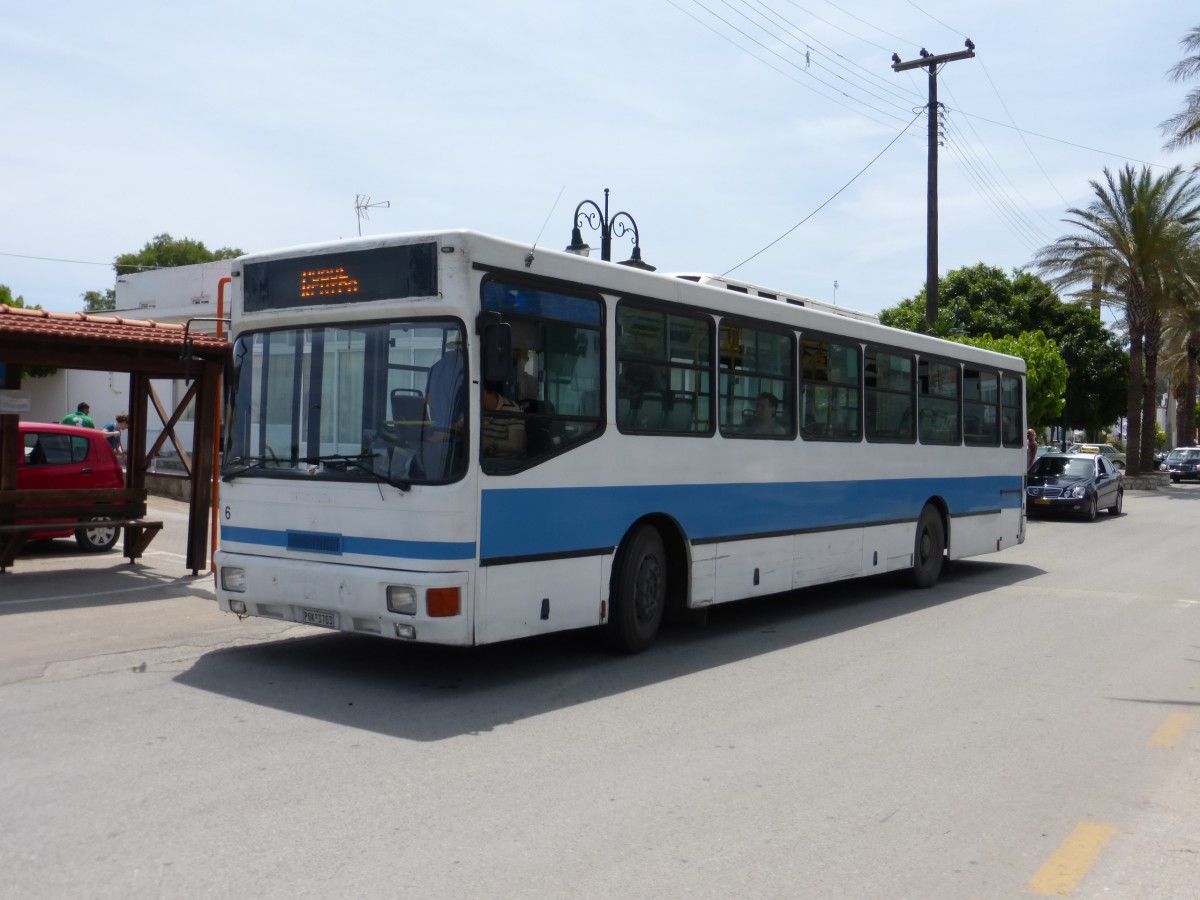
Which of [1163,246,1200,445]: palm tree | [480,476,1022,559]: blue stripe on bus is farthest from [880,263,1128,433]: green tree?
[480,476,1022,559]: blue stripe on bus

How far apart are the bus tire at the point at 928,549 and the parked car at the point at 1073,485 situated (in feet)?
41.2

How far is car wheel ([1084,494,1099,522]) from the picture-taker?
1005 inches

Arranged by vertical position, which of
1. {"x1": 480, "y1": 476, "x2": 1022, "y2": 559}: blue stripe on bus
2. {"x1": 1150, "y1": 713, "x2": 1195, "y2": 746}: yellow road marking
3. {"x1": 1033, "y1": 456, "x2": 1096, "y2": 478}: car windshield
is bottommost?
{"x1": 1150, "y1": 713, "x2": 1195, "y2": 746}: yellow road marking

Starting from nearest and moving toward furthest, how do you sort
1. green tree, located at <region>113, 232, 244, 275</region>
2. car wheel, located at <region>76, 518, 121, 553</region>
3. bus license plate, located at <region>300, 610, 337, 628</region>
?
bus license plate, located at <region>300, 610, 337, 628</region>
car wheel, located at <region>76, 518, 121, 553</region>
green tree, located at <region>113, 232, 244, 275</region>

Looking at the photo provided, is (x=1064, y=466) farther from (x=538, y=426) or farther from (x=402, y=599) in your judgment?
(x=402, y=599)

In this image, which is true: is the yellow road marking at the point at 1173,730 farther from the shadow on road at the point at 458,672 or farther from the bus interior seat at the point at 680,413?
the bus interior seat at the point at 680,413

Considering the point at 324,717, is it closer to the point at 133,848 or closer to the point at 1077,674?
the point at 133,848

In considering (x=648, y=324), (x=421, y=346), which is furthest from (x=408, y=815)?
(x=648, y=324)

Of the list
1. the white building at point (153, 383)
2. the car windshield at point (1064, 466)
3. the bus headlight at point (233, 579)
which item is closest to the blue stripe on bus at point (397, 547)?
the bus headlight at point (233, 579)

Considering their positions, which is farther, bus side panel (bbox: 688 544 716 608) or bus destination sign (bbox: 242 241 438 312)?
bus side panel (bbox: 688 544 716 608)

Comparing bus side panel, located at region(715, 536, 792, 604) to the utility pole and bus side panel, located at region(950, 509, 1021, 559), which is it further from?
the utility pole

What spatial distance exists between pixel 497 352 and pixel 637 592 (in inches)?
103

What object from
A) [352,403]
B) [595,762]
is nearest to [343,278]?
[352,403]

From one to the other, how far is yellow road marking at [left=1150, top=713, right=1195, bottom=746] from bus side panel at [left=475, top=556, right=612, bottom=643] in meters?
3.77
